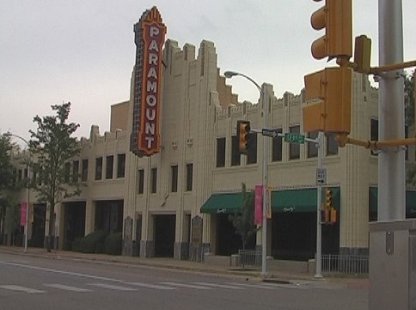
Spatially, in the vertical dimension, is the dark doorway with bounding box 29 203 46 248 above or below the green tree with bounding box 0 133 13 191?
below

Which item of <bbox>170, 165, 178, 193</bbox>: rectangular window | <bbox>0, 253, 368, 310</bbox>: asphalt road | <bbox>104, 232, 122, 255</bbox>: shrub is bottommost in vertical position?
<bbox>0, 253, 368, 310</bbox>: asphalt road

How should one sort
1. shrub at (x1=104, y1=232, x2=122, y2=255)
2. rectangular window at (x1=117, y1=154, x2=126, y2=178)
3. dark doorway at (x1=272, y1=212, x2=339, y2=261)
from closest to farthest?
dark doorway at (x1=272, y1=212, x2=339, y2=261) → shrub at (x1=104, y1=232, x2=122, y2=255) → rectangular window at (x1=117, y1=154, x2=126, y2=178)

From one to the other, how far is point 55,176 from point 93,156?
3467 millimetres

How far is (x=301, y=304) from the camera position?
58.3 feet

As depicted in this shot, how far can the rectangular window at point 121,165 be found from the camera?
50969mm

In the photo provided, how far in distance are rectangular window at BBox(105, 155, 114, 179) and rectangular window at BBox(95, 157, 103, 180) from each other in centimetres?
91

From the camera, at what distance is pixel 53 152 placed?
2124 inches

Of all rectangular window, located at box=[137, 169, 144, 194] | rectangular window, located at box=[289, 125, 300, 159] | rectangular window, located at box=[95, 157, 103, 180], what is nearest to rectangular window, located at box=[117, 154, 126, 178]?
rectangular window, located at box=[137, 169, 144, 194]

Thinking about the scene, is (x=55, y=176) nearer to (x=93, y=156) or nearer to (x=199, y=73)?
(x=93, y=156)

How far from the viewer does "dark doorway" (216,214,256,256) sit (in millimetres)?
41156

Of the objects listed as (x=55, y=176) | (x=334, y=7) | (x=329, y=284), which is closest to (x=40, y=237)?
(x=55, y=176)

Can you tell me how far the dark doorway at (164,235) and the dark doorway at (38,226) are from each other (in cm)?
1860

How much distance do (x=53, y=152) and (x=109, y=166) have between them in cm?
472

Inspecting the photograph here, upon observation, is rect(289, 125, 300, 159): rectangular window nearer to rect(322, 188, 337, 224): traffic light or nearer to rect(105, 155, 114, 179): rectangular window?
rect(322, 188, 337, 224): traffic light
